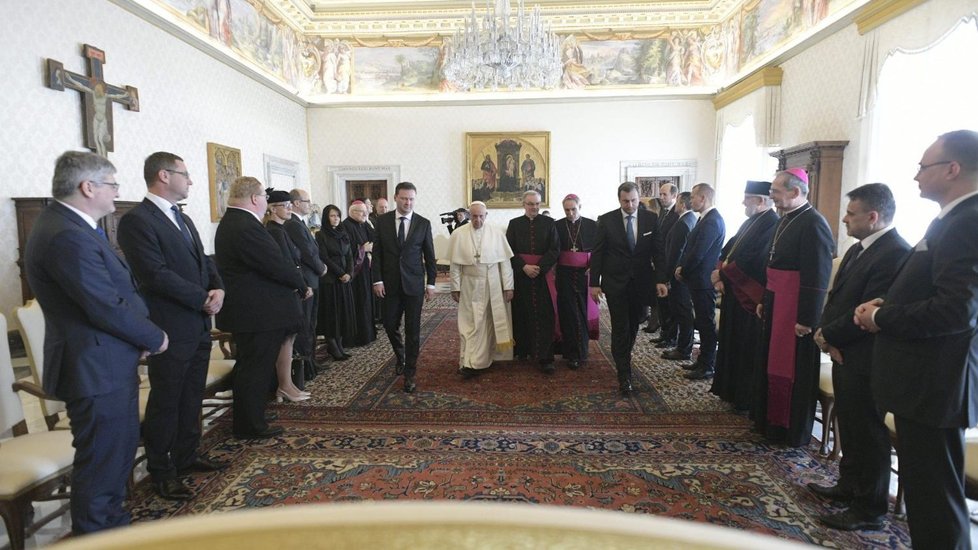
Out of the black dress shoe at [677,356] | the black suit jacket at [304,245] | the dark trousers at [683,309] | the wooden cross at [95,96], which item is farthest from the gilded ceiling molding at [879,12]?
the wooden cross at [95,96]

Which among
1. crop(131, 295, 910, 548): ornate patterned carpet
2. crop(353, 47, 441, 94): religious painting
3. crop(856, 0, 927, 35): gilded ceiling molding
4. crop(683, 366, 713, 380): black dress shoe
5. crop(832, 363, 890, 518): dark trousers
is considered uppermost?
crop(353, 47, 441, 94): religious painting

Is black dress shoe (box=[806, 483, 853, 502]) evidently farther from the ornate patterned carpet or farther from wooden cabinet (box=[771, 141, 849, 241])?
wooden cabinet (box=[771, 141, 849, 241])

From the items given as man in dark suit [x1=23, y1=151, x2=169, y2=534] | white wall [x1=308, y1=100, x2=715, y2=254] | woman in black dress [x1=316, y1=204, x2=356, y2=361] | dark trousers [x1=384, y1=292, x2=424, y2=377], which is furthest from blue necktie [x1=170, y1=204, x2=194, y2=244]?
white wall [x1=308, y1=100, x2=715, y2=254]

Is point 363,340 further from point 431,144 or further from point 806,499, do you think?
point 431,144

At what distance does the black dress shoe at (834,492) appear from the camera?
9.84ft

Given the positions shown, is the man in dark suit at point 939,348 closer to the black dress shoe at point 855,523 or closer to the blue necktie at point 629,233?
the black dress shoe at point 855,523

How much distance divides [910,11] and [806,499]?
6.54 metres

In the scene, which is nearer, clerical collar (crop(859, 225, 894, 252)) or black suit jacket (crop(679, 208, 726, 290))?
clerical collar (crop(859, 225, 894, 252))

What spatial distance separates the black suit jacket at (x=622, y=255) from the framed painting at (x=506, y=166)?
8.08 metres

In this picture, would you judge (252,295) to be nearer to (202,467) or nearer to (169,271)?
(169,271)

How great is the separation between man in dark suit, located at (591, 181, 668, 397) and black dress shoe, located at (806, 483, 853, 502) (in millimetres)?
1906

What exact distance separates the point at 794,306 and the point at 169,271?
157 inches

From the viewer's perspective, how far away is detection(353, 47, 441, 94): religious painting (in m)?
13.2

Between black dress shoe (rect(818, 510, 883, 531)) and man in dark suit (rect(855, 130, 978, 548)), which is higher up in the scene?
man in dark suit (rect(855, 130, 978, 548))
